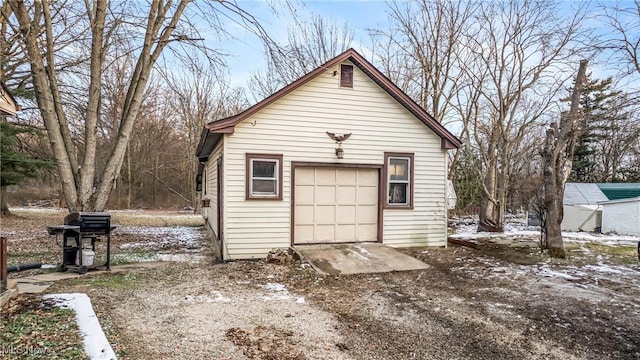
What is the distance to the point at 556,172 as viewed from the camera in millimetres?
9000

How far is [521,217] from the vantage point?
2125 cm

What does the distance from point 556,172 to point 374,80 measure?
490cm

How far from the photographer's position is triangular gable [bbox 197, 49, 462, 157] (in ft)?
25.7

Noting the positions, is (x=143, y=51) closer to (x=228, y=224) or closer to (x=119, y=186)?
(x=228, y=224)

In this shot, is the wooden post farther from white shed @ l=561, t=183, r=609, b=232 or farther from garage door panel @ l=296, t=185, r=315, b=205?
white shed @ l=561, t=183, r=609, b=232

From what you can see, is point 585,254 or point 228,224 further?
point 585,254

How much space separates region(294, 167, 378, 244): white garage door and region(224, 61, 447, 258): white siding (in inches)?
12.9

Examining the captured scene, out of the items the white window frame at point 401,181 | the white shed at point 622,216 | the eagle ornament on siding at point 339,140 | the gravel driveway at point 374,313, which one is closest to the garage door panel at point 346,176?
the eagle ornament on siding at point 339,140

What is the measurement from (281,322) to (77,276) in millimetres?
4042

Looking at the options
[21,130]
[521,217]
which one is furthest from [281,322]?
[521,217]

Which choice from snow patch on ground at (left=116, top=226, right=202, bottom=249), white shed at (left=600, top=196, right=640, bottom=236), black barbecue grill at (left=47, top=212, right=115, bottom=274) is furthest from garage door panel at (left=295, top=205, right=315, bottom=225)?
white shed at (left=600, top=196, right=640, bottom=236)

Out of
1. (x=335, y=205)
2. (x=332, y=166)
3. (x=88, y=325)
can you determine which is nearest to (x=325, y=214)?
(x=335, y=205)

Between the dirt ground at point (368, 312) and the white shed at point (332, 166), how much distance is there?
4.33ft

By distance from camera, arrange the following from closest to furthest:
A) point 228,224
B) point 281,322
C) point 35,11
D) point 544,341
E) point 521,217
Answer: point 544,341 < point 281,322 < point 228,224 < point 35,11 < point 521,217
